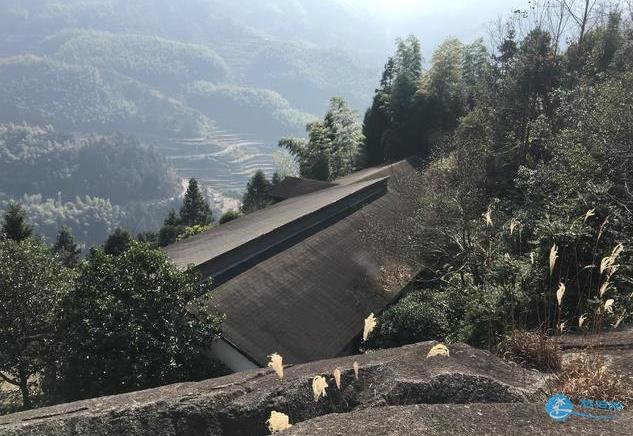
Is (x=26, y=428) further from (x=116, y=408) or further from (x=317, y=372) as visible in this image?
(x=317, y=372)

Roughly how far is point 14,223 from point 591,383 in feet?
104

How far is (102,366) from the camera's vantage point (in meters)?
12.1

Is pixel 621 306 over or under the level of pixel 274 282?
over

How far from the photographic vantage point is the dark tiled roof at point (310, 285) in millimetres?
14812

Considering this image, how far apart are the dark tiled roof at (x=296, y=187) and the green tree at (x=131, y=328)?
20948mm

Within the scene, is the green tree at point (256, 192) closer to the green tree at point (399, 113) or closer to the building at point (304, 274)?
the green tree at point (399, 113)

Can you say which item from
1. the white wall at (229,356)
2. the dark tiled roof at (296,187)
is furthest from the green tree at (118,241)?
the white wall at (229,356)

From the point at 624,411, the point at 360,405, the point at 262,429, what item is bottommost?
the point at 262,429

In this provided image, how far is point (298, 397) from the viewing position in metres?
4.62

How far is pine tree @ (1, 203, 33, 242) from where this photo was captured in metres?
28.7

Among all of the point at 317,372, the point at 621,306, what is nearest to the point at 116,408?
the point at 317,372

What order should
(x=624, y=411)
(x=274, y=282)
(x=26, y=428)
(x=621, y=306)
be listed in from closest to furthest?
(x=624, y=411)
(x=26, y=428)
(x=621, y=306)
(x=274, y=282)

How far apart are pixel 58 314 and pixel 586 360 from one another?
13230 millimetres

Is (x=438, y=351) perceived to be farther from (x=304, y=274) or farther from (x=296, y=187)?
(x=296, y=187)
